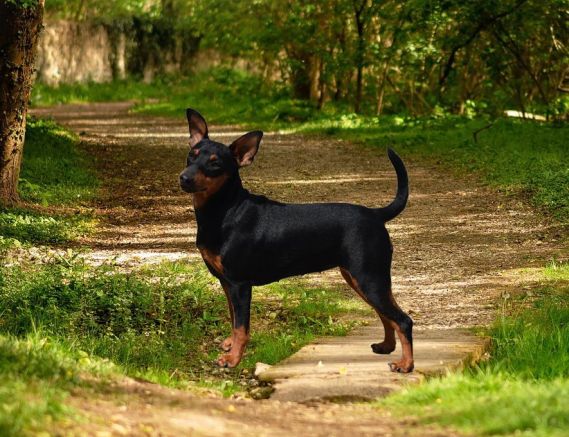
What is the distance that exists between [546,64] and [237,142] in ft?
67.6

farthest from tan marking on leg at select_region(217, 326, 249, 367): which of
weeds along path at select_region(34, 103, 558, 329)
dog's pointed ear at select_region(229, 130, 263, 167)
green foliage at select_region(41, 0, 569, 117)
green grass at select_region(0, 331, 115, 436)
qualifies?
green foliage at select_region(41, 0, 569, 117)

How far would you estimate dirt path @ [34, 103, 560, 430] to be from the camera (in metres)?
10.3

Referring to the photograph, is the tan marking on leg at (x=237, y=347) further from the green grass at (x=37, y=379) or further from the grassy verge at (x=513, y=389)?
the grassy verge at (x=513, y=389)

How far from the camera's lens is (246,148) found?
684cm

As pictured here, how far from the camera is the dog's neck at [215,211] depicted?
680 cm

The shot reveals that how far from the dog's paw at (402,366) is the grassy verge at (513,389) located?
12.7 inches

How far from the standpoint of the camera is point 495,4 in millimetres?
22188

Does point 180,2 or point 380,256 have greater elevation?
point 180,2

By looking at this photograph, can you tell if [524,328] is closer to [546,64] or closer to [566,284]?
[566,284]

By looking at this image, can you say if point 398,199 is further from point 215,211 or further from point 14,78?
point 14,78

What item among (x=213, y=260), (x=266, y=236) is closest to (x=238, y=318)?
(x=213, y=260)

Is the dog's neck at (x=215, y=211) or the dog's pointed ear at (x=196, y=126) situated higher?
the dog's pointed ear at (x=196, y=126)

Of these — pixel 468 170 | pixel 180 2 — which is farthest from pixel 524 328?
pixel 180 2

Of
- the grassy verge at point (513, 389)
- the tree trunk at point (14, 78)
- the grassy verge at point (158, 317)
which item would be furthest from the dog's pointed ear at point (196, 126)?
the tree trunk at point (14, 78)
